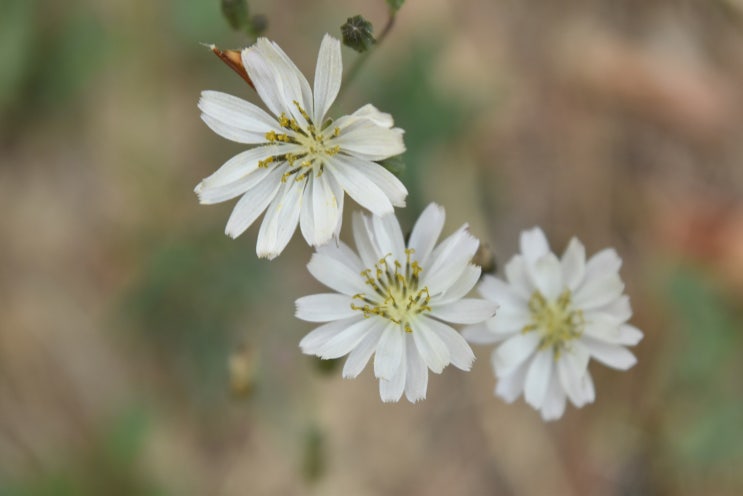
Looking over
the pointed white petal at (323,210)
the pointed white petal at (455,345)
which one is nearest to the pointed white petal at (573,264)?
Answer: the pointed white petal at (455,345)

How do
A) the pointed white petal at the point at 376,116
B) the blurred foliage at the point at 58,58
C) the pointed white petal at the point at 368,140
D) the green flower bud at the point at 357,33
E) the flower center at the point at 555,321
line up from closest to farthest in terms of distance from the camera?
the pointed white petal at the point at 376,116
the pointed white petal at the point at 368,140
the green flower bud at the point at 357,33
the flower center at the point at 555,321
the blurred foliage at the point at 58,58

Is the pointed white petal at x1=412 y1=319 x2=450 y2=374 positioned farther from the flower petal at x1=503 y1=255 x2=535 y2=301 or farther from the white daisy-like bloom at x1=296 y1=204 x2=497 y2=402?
the flower petal at x1=503 y1=255 x2=535 y2=301

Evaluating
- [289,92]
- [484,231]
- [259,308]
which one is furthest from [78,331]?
[289,92]

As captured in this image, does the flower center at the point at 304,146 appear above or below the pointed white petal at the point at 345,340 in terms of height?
Answer: above

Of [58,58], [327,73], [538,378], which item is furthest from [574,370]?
[58,58]

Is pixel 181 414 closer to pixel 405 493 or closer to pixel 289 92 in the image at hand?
pixel 405 493

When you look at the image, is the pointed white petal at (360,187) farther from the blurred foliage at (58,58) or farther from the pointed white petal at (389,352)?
the blurred foliage at (58,58)
